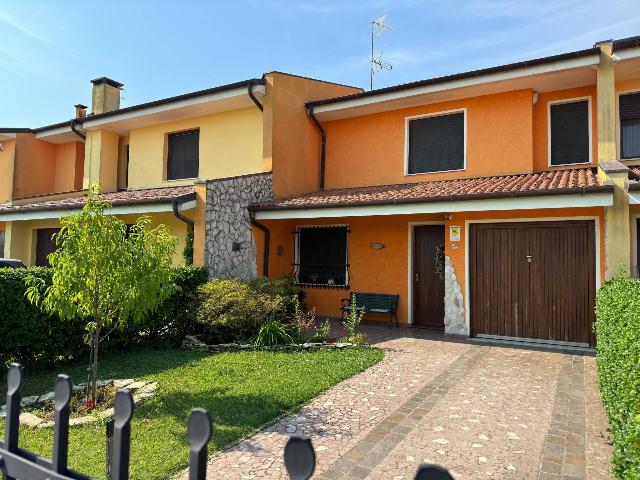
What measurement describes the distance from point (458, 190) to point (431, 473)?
9.29 meters

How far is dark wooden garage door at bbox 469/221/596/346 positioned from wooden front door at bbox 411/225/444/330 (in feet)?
4.32

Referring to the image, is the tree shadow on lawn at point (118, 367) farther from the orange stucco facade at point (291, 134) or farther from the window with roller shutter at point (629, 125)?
the window with roller shutter at point (629, 125)

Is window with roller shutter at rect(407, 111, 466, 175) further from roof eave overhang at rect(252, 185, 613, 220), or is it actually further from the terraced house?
roof eave overhang at rect(252, 185, 613, 220)

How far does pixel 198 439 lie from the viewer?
133cm

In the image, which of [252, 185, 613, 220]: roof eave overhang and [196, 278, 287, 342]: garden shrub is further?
[196, 278, 287, 342]: garden shrub

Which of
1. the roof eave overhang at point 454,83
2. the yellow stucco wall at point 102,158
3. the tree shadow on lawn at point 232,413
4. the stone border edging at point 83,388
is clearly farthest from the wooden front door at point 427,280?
the yellow stucco wall at point 102,158

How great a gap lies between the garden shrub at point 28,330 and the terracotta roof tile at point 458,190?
571 cm

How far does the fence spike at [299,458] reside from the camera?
120cm

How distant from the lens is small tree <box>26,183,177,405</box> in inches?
213

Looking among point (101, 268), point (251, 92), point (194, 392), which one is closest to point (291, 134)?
point (251, 92)

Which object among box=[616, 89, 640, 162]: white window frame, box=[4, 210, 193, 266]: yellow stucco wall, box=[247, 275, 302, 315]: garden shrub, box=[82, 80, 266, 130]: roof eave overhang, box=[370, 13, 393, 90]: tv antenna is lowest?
box=[247, 275, 302, 315]: garden shrub

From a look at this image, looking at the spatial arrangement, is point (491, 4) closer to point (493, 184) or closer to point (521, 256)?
point (493, 184)

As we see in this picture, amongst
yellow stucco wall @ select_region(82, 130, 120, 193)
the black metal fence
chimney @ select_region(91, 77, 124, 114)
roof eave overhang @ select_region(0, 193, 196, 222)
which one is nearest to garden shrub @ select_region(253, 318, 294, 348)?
roof eave overhang @ select_region(0, 193, 196, 222)

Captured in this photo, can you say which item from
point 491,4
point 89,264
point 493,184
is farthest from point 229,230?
point 491,4
